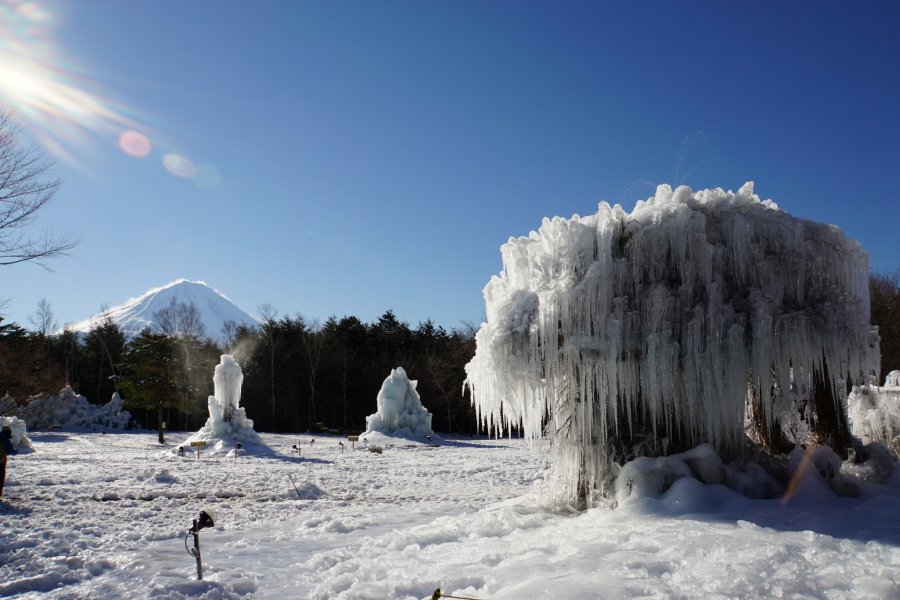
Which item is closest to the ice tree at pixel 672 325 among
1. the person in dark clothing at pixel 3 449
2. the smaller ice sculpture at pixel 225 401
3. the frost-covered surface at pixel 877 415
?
the frost-covered surface at pixel 877 415

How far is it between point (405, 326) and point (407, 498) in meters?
34.2

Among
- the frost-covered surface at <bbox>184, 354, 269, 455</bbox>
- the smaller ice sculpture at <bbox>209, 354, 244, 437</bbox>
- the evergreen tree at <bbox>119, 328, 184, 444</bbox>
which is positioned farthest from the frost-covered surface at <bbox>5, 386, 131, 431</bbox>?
the smaller ice sculpture at <bbox>209, 354, 244, 437</bbox>

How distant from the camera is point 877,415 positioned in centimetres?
1154

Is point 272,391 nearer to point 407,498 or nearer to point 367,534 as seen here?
point 407,498

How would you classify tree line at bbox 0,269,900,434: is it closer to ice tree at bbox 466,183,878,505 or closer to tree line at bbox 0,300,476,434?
tree line at bbox 0,300,476,434

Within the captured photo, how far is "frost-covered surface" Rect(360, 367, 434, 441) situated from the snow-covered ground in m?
15.5

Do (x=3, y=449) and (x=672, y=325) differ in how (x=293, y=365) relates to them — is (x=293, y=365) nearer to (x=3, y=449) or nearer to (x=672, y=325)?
(x=3, y=449)

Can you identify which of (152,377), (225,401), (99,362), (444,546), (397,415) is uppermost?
(99,362)

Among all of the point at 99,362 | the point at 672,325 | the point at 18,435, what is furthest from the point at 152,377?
the point at 672,325

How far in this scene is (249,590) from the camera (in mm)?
5078

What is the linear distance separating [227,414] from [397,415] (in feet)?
24.9

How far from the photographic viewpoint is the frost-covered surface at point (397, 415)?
84.7 ft

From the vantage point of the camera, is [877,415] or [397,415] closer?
[877,415]

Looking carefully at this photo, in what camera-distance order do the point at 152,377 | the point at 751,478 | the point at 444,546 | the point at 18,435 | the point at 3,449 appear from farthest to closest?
1. the point at 152,377
2. the point at 18,435
3. the point at 3,449
4. the point at 751,478
5. the point at 444,546
